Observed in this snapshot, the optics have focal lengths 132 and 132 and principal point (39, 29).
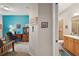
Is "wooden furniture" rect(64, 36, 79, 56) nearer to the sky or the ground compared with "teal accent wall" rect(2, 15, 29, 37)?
nearer to the ground

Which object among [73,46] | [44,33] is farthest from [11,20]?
[44,33]

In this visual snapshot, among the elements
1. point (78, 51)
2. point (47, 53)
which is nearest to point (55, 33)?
point (47, 53)

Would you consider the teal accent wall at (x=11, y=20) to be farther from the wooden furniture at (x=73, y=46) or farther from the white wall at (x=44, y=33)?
the white wall at (x=44, y=33)

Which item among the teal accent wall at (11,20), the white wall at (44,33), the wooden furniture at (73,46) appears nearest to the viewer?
the white wall at (44,33)

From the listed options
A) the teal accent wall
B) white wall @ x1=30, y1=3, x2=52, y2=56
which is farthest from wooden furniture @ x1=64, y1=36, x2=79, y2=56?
the teal accent wall

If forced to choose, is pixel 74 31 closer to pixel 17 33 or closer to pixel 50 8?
pixel 50 8

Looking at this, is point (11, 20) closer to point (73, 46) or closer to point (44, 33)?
point (73, 46)

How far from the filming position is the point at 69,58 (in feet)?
4.10

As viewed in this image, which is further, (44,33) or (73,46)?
(73,46)

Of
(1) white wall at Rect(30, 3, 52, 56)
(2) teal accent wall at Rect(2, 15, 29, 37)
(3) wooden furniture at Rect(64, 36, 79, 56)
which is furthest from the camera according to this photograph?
(2) teal accent wall at Rect(2, 15, 29, 37)

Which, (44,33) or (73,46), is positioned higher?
(44,33)

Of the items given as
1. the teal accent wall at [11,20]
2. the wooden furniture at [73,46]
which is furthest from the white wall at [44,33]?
the teal accent wall at [11,20]

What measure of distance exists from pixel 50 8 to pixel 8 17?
6.71 m

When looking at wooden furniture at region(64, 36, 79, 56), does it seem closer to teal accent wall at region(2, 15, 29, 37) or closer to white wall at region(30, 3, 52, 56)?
white wall at region(30, 3, 52, 56)
